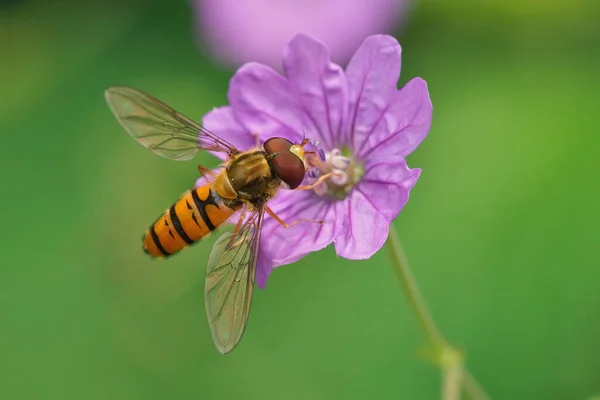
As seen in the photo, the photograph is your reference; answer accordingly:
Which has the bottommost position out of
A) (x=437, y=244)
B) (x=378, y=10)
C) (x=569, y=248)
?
(x=569, y=248)

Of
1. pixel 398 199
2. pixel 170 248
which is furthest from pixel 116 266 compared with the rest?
pixel 398 199

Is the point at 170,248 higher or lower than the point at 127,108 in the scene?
lower

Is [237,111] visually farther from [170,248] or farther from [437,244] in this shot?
[437,244]

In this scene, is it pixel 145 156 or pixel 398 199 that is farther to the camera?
pixel 145 156

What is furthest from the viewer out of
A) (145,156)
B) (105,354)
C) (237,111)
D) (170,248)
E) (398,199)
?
(145,156)

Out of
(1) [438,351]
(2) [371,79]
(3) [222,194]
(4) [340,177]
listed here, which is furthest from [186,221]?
(1) [438,351]

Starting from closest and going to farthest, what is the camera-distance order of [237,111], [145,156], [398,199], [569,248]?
1. [398,199]
2. [237,111]
3. [569,248]
4. [145,156]

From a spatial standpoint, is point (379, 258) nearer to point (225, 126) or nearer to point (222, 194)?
point (225, 126)
